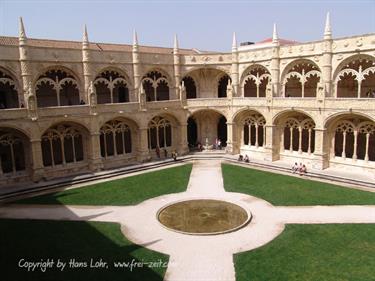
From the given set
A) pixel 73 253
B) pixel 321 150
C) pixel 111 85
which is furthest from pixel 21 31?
pixel 321 150

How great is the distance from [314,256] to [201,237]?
5298mm

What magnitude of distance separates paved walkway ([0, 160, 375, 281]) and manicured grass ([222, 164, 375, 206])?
832mm

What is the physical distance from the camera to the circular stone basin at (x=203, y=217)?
1761 centimetres

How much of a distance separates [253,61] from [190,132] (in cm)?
1138

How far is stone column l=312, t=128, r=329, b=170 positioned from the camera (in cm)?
2742

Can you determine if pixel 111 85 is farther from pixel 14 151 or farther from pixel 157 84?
pixel 14 151

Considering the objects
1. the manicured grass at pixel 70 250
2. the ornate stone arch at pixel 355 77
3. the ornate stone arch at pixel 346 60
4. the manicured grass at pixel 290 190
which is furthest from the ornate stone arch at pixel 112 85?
the ornate stone arch at pixel 355 77

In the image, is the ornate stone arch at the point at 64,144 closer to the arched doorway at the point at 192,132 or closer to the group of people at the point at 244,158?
the arched doorway at the point at 192,132

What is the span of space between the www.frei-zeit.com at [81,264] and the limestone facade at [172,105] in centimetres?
1339

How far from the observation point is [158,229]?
58.2 ft

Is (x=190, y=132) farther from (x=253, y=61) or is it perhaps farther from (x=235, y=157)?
(x=253, y=61)

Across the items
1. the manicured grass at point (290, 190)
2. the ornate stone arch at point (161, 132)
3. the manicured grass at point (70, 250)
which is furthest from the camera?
the ornate stone arch at point (161, 132)

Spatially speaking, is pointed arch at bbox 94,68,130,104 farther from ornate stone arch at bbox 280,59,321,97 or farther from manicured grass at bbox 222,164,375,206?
ornate stone arch at bbox 280,59,321,97

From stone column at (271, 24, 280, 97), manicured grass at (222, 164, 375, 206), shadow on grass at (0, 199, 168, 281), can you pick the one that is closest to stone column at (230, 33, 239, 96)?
stone column at (271, 24, 280, 97)
